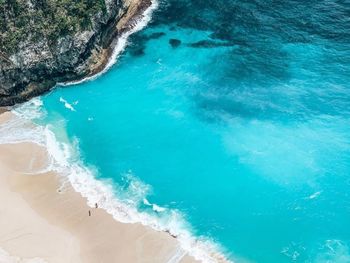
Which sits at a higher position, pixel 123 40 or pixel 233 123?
pixel 123 40

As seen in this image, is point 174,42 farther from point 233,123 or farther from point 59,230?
point 59,230

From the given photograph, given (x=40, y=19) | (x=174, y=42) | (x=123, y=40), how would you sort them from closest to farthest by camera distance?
(x=40, y=19), (x=174, y=42), (x=123, y=40)

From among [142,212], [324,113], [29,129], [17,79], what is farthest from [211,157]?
[17,79]

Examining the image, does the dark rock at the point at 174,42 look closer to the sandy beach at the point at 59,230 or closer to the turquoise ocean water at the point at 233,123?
the turquoise ocean water at the point at 233,123

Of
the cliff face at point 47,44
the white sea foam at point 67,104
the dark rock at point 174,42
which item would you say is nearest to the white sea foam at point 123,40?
the cliff face at point 47,44

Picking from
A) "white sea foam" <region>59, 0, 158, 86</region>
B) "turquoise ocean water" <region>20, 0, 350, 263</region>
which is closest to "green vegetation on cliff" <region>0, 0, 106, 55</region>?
"white sea foam" <region>59, 0, 158, 86</region>

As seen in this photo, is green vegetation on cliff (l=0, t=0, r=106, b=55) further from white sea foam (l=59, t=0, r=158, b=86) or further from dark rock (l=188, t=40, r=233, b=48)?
dark rock (l=188, t=40, r=233, b=48)

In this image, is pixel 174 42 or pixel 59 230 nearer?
pixel 59 230

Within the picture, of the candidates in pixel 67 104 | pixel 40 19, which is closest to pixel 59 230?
pixel 67 104
